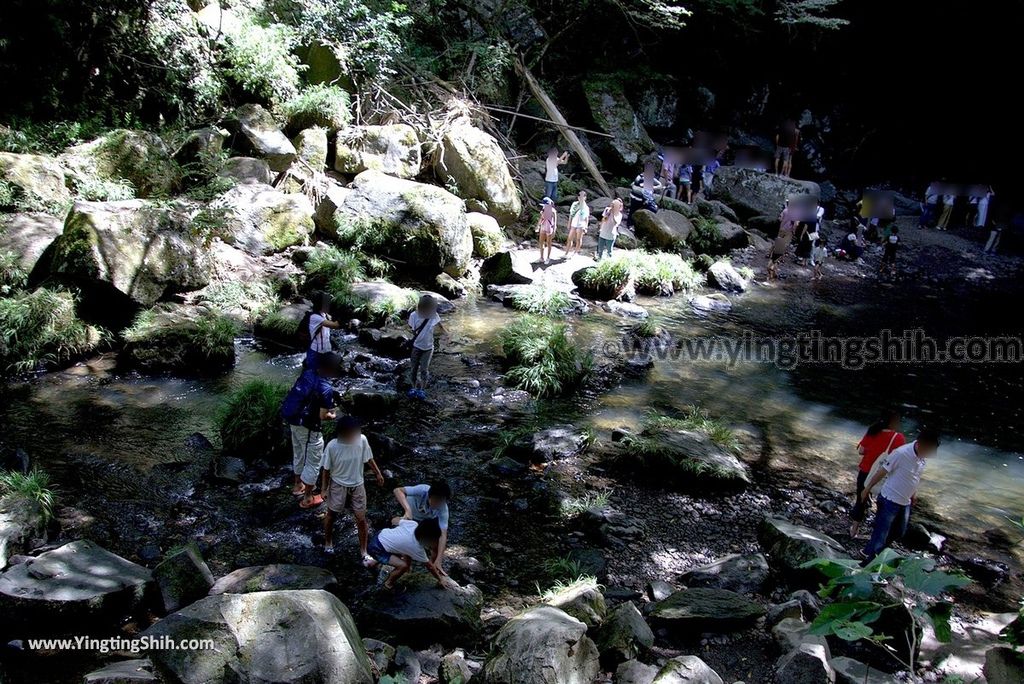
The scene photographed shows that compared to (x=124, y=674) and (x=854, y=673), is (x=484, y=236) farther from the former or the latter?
(x=124, y=674)

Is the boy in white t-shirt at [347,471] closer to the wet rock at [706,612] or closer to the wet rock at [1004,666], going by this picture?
the wet rock at [706,612]

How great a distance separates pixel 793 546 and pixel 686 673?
274 cm

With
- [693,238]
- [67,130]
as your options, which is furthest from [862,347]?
[67,130]

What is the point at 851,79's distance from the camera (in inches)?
1110

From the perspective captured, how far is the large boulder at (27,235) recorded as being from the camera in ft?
34.4

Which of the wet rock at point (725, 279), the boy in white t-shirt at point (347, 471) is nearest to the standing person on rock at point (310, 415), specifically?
the boy in white t-shirt at point (347, 471)

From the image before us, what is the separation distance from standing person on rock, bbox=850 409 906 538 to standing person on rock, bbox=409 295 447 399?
5.80 metres

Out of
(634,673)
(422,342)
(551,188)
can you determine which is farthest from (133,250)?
(551,188)

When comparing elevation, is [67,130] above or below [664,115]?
below

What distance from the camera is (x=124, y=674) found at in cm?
406

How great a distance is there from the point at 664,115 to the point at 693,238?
360 inches

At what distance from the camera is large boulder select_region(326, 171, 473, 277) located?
14195mm

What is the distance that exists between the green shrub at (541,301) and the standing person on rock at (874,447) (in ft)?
24.5

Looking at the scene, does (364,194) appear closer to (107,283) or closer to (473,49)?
(107,283)
